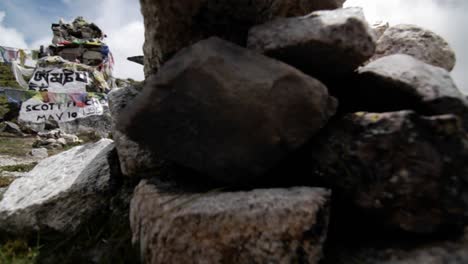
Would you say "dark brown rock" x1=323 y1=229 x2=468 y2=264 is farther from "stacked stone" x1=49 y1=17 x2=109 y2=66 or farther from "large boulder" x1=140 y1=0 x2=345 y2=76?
"stacked stone" x1=49 y1=17 x2=109 y2=66

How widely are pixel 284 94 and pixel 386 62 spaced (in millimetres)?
987

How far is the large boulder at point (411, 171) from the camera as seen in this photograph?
1.91m

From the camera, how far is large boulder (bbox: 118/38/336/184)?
84.8 inches

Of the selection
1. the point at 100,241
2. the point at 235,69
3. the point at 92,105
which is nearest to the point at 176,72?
the point at 235,69

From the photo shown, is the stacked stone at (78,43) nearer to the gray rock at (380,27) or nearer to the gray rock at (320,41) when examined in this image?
the gray rock at (380,27)

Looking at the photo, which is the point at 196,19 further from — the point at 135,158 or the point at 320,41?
the point at 135,158

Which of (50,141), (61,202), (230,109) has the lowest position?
(50,141)

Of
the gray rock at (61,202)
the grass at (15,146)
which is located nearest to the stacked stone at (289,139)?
the gray rock at (61,202)

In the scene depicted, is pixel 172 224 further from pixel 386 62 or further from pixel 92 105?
pixel 92 105

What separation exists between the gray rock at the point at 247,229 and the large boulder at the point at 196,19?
1.54m

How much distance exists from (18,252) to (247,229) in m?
2.66

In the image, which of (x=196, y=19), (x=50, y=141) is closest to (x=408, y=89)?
Result: (x=196, y=19)

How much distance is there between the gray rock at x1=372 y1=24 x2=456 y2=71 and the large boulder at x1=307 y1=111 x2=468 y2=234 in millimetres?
1543

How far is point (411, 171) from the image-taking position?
1.93 metres
